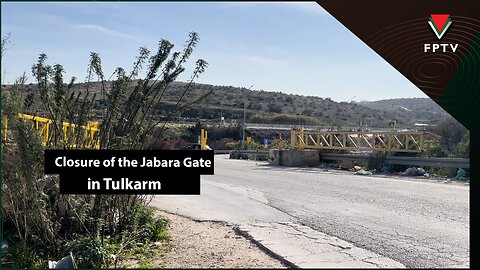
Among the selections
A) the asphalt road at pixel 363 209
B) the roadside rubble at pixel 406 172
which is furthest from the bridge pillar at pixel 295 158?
the asphalt road at pixel 363 209

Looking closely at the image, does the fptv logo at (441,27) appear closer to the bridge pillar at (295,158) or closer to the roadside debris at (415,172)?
the roadside debris at (415,172)

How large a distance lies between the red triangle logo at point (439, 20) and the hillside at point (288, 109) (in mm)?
2251

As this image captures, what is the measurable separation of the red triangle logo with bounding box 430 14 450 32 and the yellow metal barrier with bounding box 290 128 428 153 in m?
10.5

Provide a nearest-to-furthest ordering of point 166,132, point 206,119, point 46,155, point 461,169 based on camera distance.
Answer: point 46,155 < point 166,132 < point 206,119 < point 461,169

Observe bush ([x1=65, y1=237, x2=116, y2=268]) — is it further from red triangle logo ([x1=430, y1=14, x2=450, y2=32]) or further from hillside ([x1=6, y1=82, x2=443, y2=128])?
red triangle logo ([x1=430, y1=14, x2=450, y2=32])

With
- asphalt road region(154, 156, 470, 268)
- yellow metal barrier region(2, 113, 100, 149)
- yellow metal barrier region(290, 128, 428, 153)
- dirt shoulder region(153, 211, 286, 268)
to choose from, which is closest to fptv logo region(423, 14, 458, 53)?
asphalt road region(154, 156, 470, 268)

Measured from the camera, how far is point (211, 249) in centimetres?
504

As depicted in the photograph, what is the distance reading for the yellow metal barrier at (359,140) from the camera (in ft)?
48.7

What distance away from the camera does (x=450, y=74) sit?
438cm

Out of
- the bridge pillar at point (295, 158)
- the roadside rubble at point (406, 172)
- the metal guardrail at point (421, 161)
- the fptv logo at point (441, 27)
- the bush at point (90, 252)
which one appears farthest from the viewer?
the bridge pillar at point (295, 158)

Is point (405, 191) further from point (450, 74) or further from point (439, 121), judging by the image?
point (450, 74)

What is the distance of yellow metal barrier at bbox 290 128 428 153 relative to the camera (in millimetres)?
14836

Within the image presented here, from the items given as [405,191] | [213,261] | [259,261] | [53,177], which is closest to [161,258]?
[213,261]

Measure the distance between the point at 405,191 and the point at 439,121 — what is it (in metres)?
4.43
